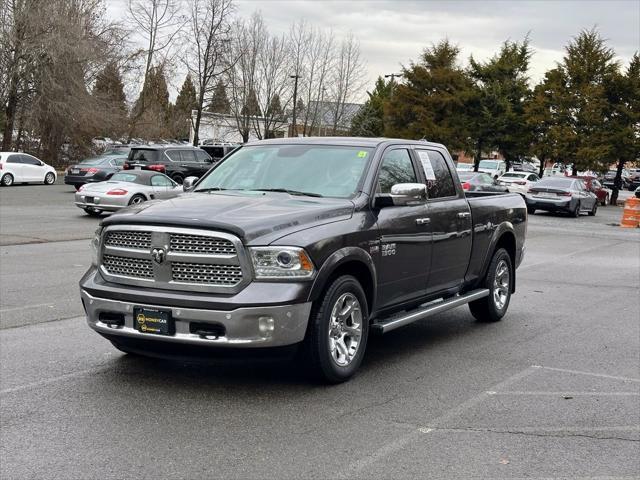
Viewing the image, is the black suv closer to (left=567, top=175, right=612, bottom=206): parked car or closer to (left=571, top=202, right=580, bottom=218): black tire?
(left=571, top=202, right=580, bottom=218): black tire

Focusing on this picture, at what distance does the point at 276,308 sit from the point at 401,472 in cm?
147

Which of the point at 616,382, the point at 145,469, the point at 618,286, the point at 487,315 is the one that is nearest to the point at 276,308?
the point at 145,469

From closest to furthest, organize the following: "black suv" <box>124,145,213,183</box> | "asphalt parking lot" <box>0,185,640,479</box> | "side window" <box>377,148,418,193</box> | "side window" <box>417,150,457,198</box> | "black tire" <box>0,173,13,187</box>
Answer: "asphalt parking lot" <box>0,185,640,479</box>
"side window" <box>377,148,418,193</box>
"side window" <box>417,150,457,198</box>
"black suv" <box>124,145,213,183</box>
"black tire" <box>0,173,13,187</box>

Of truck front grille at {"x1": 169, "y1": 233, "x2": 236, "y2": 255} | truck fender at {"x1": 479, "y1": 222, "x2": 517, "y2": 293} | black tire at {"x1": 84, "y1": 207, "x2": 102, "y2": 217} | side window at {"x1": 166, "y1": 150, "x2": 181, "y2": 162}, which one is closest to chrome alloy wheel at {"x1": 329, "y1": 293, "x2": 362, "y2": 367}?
truck front grille at {"x1": 169, "y1": 233, "x2": 236, "y2": 255}

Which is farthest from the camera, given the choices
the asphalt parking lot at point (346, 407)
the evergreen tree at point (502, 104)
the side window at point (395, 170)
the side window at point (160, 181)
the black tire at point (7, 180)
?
the evergreen tree at point (502, 104)

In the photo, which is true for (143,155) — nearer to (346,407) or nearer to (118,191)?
(118,191)

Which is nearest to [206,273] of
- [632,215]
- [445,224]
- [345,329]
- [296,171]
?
[345,329]

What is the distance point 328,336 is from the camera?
585 cm

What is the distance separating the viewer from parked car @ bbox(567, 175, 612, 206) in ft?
137

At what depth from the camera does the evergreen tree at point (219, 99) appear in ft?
170

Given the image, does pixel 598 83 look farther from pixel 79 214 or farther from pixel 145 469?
pixel 145 469

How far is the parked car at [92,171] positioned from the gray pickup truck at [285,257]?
25.2 metres

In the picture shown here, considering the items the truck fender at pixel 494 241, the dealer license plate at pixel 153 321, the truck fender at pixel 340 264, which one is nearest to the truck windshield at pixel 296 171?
the truck fender at pixel 340 264

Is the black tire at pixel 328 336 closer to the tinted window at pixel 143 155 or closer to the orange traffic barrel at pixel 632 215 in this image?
the orange traffic barrel at pixel 632 215
